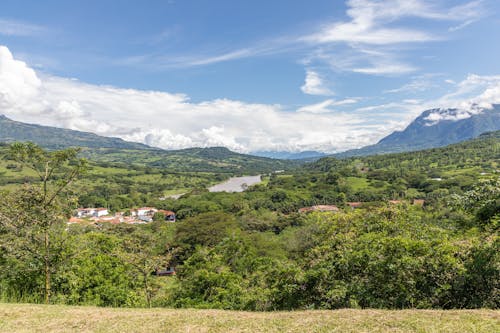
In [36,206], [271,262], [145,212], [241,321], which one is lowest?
[145,212]

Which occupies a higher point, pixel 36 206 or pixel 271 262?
pixel 36 206

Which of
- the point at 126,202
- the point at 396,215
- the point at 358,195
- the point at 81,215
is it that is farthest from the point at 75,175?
the point at 126,202

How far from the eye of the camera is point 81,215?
92438 mm

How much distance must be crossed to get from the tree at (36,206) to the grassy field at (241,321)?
98.9 inches

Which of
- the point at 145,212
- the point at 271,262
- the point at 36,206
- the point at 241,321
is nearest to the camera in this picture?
the point at 241,321

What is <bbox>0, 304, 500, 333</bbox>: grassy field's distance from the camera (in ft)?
21.5

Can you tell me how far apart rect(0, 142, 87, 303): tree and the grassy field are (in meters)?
2.51

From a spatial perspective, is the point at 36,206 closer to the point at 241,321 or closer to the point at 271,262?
the point at 241,321

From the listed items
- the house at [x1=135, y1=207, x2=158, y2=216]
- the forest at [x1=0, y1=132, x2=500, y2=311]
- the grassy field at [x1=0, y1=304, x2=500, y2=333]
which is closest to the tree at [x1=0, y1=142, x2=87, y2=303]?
the forest at [x1=0, y1=132, x2=500, y2=311]

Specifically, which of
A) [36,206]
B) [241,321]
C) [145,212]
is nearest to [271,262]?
[241,321]

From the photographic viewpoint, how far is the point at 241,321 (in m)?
7.54

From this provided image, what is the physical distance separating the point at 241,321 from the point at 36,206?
321 inches

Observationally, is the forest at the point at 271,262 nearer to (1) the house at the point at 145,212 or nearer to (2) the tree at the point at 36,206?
(2) the tree at the point at 36,206

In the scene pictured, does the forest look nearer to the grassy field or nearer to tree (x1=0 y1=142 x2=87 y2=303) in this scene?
tree (x1=0 y1=142 x2=87 y2=303)
